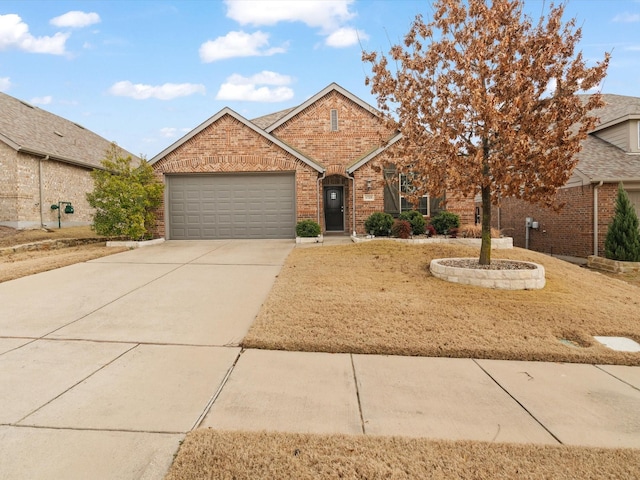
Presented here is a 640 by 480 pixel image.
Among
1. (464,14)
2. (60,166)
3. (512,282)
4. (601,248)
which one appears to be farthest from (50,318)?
(601,248)

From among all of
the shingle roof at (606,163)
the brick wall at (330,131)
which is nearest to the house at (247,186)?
the brick wall at (330,131)

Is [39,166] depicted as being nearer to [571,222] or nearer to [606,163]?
[571,222]

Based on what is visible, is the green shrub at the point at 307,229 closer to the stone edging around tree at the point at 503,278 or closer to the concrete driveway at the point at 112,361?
the concrete driveway at the point at 112,361

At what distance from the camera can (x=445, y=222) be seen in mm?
12594

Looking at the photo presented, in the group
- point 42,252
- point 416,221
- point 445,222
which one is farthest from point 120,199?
point 445,222

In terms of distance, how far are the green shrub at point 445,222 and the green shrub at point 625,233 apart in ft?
16.3

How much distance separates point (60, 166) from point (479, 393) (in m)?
19.5

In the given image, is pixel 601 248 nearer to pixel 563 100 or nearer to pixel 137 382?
pixel 563 100

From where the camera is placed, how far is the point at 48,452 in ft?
8.33

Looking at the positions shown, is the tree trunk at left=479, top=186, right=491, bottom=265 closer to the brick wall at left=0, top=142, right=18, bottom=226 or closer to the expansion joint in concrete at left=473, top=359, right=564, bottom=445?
the expansion joint in concrete at left=473, top=359, right=564, bottom=445

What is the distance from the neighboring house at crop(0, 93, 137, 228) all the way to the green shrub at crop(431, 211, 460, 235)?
14.6m

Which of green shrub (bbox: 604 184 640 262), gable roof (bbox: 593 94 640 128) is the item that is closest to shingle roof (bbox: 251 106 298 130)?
gable roof (bbox: 593 94 640 128)

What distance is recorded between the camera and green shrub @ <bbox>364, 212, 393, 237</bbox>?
41.5 feet

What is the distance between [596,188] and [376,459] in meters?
15.0
